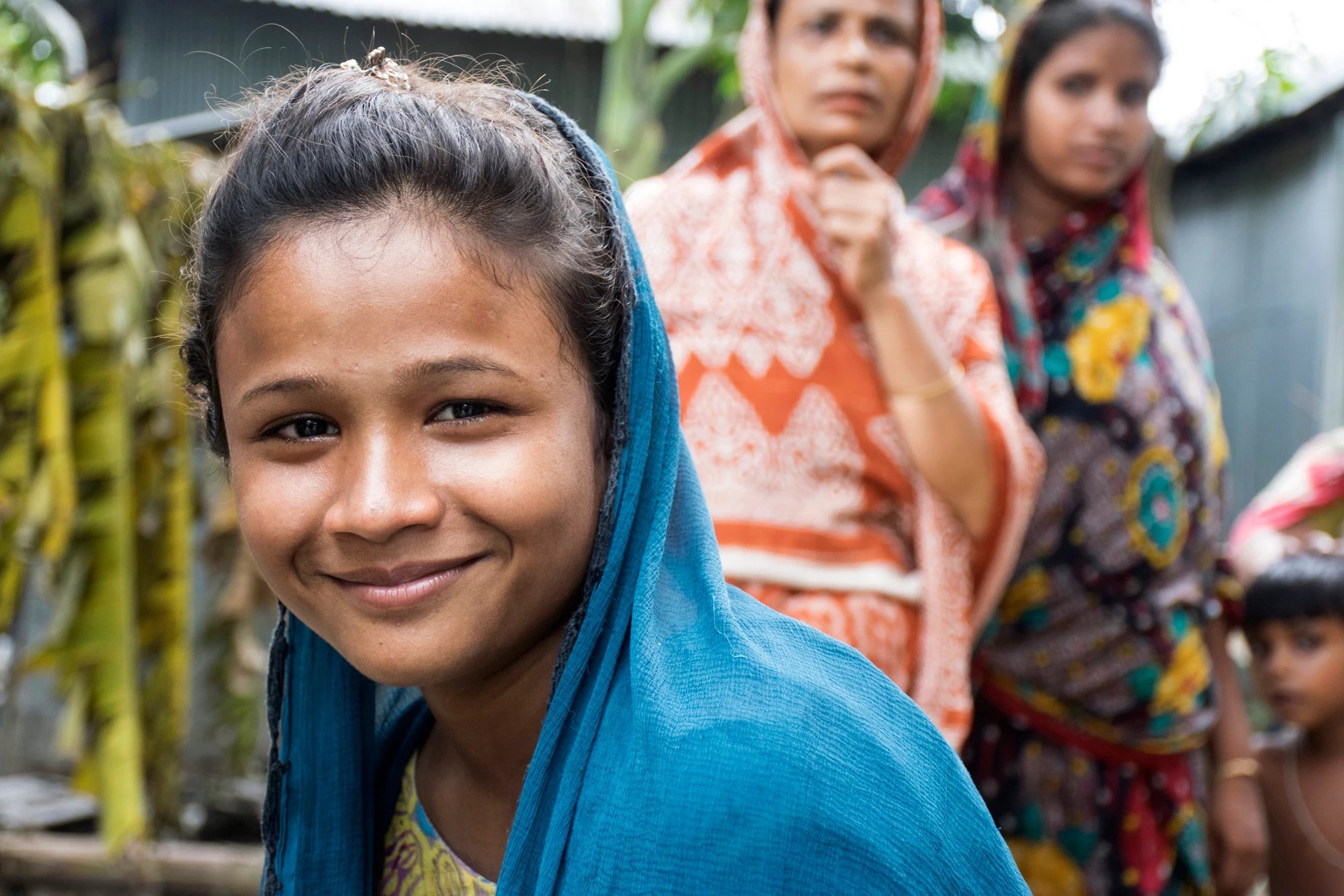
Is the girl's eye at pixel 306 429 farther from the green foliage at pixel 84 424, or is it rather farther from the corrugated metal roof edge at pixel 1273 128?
the corrugated metal roof edge at pixel 1273 128

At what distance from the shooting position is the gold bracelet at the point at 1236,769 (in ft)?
8.52

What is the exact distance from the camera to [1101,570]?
2393mm

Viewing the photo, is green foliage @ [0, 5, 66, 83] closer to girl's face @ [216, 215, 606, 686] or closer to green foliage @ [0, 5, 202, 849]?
green foliage @ [0, 5, 202, 849]

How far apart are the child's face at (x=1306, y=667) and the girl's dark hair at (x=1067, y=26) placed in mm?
1455

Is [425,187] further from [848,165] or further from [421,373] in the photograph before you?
[848,165]

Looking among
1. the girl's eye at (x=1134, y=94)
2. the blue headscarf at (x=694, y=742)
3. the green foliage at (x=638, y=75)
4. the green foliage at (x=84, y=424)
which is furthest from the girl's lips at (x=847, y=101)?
the green foliage at (x=638, y=75)

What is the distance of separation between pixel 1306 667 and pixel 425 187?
263 centimetres

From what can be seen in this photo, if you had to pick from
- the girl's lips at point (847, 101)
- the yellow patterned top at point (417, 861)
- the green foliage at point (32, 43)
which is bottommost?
the yellow patterned top at point (417, 861)

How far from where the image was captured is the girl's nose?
105 centimetres

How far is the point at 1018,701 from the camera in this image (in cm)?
245

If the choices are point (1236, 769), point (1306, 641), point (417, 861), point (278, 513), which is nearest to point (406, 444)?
point (278, 513)

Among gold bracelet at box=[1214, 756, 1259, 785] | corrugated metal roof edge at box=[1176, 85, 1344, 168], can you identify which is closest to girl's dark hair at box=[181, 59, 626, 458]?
gold bracelet at box=[1214, 756, 1259, 785]

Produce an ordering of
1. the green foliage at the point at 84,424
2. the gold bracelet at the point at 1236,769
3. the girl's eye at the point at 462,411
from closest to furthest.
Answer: the girl's eye at the point at 462,411
the gold bracelet at the point at 1236,769
the green foliage at the point at 84,424

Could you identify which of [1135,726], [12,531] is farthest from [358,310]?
[12,531]
